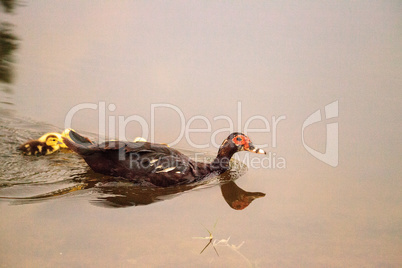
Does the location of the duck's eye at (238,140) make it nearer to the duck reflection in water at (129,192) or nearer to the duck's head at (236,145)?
the duck's head at (236,145)

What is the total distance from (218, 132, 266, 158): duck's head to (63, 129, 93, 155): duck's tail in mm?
1585

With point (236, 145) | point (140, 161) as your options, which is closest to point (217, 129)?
point (236, 145)

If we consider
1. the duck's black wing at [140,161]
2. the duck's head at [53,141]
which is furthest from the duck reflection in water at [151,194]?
the duck's head at [53,141]

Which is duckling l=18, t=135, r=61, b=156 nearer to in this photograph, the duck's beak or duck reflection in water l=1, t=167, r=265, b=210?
duck reflection in water l=1, t=167, r=265, b=210

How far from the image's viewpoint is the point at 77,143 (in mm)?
4773

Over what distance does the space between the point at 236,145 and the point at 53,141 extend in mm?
2317

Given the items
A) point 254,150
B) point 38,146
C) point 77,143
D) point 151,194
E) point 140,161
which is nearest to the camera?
point 151,194

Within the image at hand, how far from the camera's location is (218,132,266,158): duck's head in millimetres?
4922

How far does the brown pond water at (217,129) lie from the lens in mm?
3238

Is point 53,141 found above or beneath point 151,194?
above

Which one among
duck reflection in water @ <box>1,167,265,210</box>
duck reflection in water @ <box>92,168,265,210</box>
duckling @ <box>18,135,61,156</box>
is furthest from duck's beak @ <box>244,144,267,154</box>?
duckling @ <box>18,135,61,156</box>

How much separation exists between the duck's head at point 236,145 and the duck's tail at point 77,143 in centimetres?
158

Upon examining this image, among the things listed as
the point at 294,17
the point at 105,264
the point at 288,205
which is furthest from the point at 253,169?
the point at 294,17

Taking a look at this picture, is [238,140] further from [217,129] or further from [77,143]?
[77,143]
